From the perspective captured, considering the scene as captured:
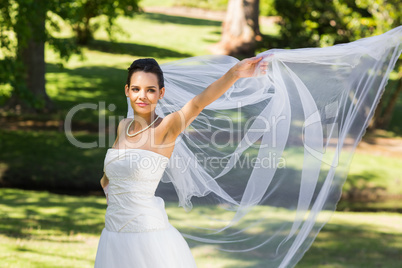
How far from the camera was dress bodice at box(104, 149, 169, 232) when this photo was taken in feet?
10.1

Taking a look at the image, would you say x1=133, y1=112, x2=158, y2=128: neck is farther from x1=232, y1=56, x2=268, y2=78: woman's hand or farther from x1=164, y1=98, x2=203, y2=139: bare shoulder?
x1=232, y1=56, x2=268, y2=78: woman's hand

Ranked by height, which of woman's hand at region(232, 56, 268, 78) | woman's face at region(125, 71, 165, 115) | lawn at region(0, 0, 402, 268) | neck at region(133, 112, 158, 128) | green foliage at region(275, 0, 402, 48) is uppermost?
green foliage at region(275, 0, 402, 48)

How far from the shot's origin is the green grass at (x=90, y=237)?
4.84 meters

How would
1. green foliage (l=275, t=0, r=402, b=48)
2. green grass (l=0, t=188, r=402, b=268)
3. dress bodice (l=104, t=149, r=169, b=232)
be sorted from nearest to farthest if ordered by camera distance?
dress bodice (l=104, t=149, r=169, b=232) → green grass (l=0, t=188, r=402, b=268) → green foliage (l=275, t=0, r=402, b=48)

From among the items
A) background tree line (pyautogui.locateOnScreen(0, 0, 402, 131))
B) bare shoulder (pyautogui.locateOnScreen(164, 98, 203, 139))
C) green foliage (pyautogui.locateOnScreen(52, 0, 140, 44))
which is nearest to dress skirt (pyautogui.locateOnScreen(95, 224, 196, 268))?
bare shoulder (pyautogui.locateOnScreen(164, 98, 203, 139))

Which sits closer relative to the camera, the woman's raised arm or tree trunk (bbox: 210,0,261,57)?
the woman's raised arm

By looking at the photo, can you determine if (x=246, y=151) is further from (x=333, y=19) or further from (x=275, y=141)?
(x=333, y=19)

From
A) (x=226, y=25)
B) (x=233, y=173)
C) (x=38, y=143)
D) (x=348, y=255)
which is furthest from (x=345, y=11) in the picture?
(x=233, y=173)


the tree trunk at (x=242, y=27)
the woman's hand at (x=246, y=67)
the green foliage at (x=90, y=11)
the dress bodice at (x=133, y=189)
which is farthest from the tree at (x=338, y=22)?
the dress bodice at (x=133, y=189)

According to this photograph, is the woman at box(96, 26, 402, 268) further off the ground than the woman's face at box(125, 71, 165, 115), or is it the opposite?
the woman's face at box(125, 71, 165, 115)

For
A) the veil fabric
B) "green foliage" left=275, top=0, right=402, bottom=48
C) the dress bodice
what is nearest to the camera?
the dress bodice

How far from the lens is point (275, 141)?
411 centimetres

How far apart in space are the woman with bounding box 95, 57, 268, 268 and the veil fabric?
0.70 meters

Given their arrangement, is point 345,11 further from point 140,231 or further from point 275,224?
point 140,231
